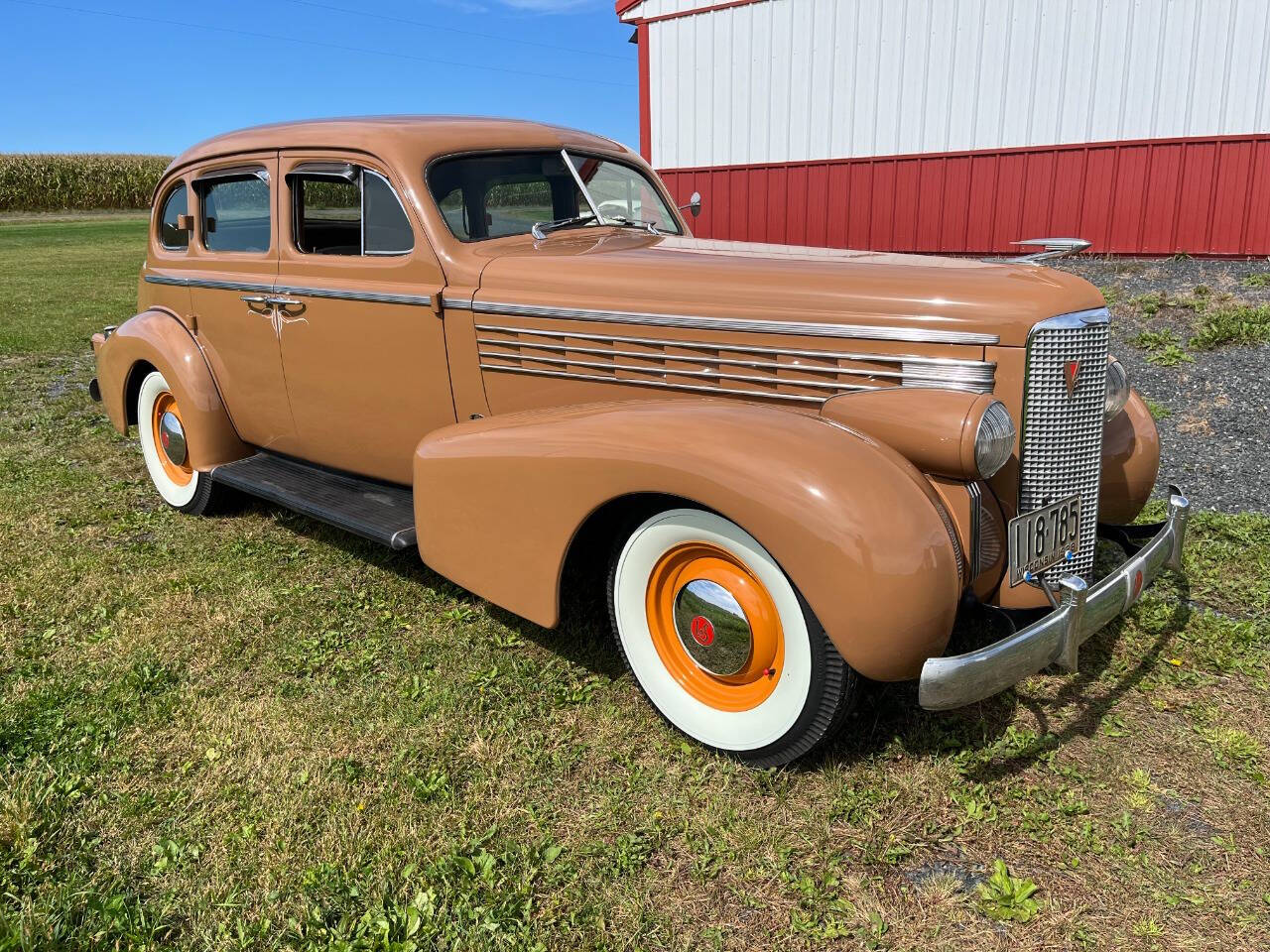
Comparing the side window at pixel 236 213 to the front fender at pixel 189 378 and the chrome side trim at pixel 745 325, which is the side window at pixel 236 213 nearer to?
the front fender at pixel 189 378

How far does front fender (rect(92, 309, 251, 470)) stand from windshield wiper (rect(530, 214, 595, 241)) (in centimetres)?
191

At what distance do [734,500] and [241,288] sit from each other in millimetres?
2895

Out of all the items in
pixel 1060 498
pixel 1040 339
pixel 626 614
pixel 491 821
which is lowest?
pixel 491 821

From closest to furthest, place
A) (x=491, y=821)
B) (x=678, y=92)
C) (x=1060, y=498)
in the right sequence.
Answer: (x=491, y=821)
(x=1060, y=498)
(x=678, y=92)

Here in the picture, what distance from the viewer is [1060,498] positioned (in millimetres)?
2684

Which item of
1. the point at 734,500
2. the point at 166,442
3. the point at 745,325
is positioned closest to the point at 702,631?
the point at 734,500

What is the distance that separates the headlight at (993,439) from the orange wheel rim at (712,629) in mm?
674

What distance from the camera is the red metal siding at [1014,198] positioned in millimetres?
8664

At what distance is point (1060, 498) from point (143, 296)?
4640 mm

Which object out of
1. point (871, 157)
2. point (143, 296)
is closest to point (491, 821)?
point (143, 296)

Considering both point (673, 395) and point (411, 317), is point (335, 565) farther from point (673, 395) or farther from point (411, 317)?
point (673, 395)

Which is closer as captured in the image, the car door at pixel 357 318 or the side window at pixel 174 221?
the car door at pixel 357 318

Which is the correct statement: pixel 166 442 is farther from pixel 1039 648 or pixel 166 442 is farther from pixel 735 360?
pixel 1039 648

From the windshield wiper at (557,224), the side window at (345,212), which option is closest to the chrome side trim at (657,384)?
the windshield wiper at (557,224)
